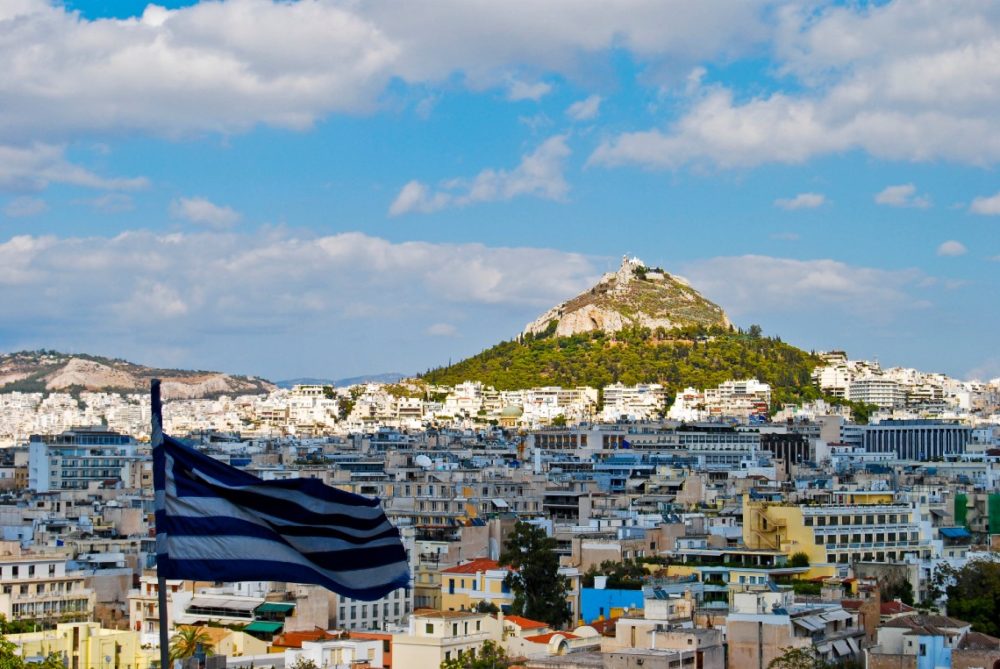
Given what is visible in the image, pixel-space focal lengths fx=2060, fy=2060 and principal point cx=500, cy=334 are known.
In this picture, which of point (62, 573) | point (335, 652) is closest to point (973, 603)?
point (335, 652)

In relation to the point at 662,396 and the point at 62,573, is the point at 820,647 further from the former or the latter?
the point at 662,396

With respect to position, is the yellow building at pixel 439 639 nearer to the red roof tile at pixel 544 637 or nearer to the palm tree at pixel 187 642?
the red roof tile at pixel 544 637

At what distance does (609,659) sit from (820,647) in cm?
464

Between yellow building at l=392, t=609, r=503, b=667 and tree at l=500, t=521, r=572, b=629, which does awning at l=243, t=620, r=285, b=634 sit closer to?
yellow building at l=392, t=609, r=503, b=667

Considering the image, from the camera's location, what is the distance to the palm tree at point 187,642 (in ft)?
112

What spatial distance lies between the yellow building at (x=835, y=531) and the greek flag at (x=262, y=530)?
3595 centimetres

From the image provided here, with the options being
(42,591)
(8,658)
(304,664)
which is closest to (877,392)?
(42,591)

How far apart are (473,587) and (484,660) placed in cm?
1207

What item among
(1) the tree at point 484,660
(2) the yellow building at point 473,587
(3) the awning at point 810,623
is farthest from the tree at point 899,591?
(1) the tree at point 484,660

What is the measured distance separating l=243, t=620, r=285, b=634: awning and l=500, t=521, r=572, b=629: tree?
637 centimetres

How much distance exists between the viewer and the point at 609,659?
3359 centimetres

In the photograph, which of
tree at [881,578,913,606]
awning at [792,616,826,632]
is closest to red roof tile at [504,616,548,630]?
awning at [792,616,826,632]

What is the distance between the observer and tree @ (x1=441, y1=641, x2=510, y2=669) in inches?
1368

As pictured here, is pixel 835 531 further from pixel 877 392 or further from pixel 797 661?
pixel 877 392
